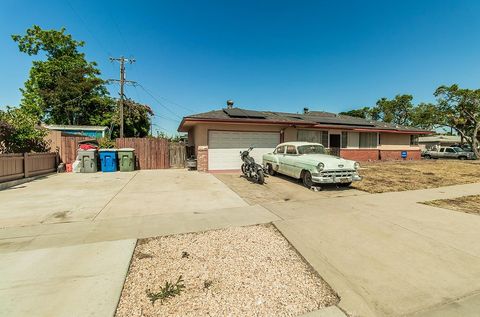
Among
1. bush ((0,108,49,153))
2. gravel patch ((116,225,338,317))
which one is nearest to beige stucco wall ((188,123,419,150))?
bush ((0,108,49,153))

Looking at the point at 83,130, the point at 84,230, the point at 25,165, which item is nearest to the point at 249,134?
the point at 84,230

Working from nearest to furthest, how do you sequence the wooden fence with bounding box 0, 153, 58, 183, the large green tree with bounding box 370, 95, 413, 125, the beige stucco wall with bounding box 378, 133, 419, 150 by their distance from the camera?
the wooden fence with bounding box 0, 153, 58, 183
the beige stucco wall with bounding box 378, 133, 419, 150
the large green tree with bounding box 370, 95, 413, 125

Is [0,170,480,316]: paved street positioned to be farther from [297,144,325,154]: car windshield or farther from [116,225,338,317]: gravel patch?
[297,144,325,154]: car windshield

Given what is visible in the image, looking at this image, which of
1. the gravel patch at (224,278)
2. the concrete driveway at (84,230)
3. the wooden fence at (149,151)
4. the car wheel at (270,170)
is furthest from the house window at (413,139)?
the gravel patch at (224,278)

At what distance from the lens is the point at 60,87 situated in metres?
27.8

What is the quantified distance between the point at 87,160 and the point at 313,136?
13805mm

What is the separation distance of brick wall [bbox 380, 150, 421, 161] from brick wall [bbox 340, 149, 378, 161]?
0.98 meters

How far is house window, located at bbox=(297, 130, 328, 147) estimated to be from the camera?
49.6 feet

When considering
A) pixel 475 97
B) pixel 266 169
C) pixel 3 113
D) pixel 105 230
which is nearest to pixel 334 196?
pixel 266 169

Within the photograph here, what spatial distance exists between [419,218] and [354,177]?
287 cm

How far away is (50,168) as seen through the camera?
1134 centimetres

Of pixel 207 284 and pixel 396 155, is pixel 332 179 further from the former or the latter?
pixel 396 155

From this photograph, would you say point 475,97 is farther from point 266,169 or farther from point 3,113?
point 3,113

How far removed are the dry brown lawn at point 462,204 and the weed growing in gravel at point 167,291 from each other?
6.58 metres
